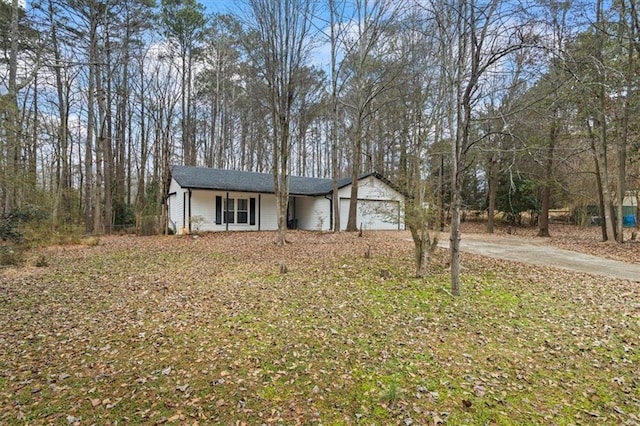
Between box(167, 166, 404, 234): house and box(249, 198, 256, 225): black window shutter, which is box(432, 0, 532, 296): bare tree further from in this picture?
box(249, 198, 256, 225): black window shutter

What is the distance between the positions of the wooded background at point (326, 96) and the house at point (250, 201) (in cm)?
152

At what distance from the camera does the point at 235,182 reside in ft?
58.4

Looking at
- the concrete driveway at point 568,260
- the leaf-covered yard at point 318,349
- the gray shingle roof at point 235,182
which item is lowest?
the leaf-covered yard at point 318,349

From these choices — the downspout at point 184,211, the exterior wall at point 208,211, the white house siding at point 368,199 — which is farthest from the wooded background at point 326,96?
the white house siding at point 368,199

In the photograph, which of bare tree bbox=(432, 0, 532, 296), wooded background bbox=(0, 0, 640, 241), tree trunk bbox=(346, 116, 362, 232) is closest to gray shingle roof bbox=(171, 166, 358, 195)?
wooded background bbox=(0, 0, 640, 241)

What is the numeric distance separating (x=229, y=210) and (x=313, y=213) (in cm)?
488

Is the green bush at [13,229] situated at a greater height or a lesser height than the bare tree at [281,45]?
lesser

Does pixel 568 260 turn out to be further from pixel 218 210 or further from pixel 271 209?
pixel 218 210

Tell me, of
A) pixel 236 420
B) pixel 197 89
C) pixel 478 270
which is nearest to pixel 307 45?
pixel 478 270

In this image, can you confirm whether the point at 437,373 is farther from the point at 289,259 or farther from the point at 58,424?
the point at 289,259

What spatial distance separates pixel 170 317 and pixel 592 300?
709 centimetres

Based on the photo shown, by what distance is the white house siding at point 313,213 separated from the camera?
18.4 m

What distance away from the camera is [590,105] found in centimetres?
1054

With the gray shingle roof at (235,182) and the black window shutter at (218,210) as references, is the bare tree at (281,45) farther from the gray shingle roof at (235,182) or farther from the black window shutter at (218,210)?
the black window shutter at (218,210)
